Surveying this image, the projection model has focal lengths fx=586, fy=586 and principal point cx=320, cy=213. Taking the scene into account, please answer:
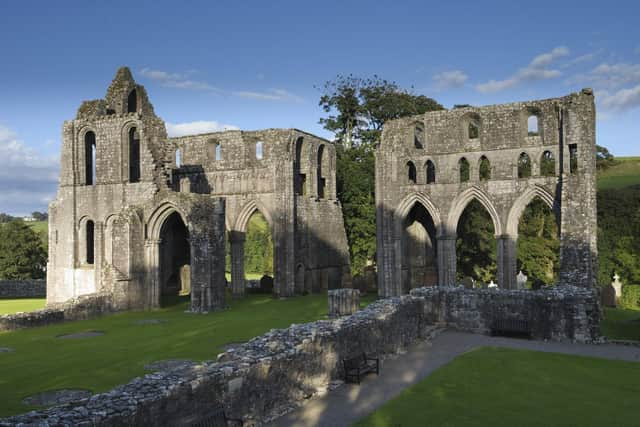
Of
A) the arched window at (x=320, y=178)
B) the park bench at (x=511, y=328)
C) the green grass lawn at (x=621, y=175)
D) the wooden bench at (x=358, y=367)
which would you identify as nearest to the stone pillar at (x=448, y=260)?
the park bench at (x=511, y=328)

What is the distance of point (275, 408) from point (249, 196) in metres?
22.6

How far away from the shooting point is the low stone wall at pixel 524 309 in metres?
17.2

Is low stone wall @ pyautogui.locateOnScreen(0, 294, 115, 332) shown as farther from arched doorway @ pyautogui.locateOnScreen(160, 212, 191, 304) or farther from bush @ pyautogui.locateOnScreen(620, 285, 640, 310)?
bush @ pyautogui.locateOnScreen(620, 285, 640, 310)

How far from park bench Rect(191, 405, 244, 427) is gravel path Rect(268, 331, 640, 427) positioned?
41.2 inches

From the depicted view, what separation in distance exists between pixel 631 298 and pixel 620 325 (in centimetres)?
1395

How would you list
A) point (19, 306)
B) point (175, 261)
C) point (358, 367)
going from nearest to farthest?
point (358, 367)
point (19, 306)
point (175, 261)

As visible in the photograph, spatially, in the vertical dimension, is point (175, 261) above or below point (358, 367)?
above

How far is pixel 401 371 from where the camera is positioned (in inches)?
549

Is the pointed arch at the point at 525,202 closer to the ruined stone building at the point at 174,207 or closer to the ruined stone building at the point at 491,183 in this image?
the ruined stone building at the point at 491,183

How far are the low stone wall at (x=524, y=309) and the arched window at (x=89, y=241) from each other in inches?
736

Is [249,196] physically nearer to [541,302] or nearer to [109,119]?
[109,119]

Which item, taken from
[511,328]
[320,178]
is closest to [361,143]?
[320,178]

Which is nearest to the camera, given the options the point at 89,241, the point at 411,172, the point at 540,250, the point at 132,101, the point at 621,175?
the point at 89,241

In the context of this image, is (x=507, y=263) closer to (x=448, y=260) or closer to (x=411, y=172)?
(x=448, y=260)
